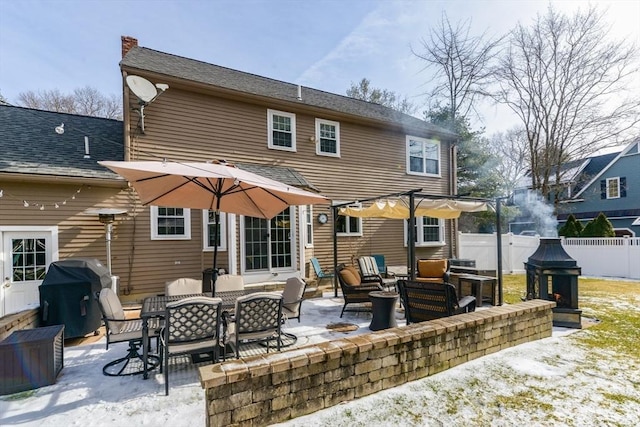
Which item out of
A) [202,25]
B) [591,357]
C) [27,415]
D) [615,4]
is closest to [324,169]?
[202,25]

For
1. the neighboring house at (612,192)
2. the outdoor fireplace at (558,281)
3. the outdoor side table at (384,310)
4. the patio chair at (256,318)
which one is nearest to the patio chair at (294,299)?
the patio chair at (256,318)

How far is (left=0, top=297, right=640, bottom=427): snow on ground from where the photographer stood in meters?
2.79

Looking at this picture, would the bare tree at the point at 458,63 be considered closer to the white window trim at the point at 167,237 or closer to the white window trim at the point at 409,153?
the white window trim at the point at 409,153

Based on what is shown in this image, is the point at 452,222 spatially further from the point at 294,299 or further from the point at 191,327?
the point at 191,327

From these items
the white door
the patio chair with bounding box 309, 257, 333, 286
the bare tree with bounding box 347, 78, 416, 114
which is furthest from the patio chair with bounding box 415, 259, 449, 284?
the bare tree with bounding box 347, 78, 416, 114

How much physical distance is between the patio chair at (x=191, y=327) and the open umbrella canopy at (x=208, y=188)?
54.9 inches

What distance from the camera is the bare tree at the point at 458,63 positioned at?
59.5 feet

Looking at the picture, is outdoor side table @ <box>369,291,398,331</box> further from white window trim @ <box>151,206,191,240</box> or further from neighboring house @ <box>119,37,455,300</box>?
white window trim @ <box>151,206,191,240</box>

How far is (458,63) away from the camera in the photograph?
1884 centimetres

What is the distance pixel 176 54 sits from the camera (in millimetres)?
10680

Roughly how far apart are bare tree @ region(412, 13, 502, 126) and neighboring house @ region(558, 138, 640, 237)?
1007cm

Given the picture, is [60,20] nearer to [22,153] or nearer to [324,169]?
[22,153]

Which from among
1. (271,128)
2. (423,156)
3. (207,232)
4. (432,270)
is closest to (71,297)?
(207,232)

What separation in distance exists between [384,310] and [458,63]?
1889cm
